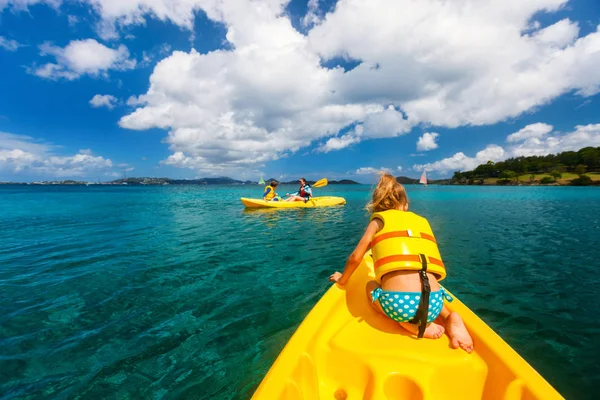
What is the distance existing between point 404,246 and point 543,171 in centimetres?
17145

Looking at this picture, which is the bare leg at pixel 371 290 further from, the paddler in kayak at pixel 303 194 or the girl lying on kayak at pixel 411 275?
the paddler in kayak at pixel 303 194

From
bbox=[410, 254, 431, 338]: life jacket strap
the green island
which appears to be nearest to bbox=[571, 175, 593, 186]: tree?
the green island

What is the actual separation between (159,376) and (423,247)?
11.6ft

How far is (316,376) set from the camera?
2.54 metres

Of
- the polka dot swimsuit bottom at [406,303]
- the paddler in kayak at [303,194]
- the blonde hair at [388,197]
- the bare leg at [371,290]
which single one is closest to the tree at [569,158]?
the paddler in kayak at [303,194]

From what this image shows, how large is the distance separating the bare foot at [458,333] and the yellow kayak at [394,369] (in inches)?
2.3

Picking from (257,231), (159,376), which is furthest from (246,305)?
(257,231)

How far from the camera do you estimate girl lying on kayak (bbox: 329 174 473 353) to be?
2.74m

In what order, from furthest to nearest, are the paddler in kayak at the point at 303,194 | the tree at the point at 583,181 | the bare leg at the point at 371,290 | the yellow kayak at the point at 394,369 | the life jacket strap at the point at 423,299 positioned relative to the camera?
the tree at the point at 583,181, the paddler in kayak at the point at 303,194, the bare leg at the point at 371,290, the life jacket strap at the point at 423,299, the yellow kayak at the point at 394,369

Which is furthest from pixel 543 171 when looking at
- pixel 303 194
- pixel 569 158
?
pixel 303 194

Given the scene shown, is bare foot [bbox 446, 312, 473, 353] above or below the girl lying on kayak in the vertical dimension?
below

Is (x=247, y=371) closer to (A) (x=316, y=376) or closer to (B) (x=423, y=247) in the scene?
(A) (x=316, y=376)

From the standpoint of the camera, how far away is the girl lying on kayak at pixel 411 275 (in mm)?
2742

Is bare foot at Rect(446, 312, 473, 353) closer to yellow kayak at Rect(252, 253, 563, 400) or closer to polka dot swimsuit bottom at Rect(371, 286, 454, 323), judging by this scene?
yellow kayak at Rect(252, 253, 563, 400)
